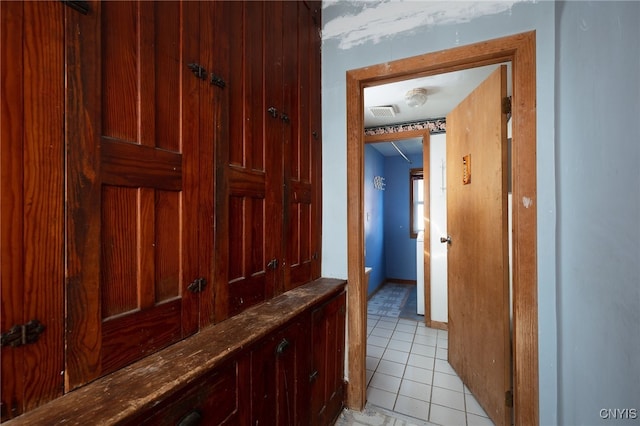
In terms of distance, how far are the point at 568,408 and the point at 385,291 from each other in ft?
12.1

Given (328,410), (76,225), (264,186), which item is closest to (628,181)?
(264,186)

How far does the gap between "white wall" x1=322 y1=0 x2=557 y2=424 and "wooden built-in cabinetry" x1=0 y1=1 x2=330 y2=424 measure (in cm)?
58

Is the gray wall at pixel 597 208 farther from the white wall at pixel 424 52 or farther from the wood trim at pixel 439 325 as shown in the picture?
the wood trim at pixel 439 325

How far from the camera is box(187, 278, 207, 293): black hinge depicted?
974 millimetres

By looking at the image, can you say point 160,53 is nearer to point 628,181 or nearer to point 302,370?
point 302,370

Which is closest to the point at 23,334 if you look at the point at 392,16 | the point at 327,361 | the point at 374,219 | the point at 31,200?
the point at 31,200

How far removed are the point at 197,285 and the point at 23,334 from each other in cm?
45

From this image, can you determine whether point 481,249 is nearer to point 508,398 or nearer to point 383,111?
point 508,398

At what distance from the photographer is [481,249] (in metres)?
1.94

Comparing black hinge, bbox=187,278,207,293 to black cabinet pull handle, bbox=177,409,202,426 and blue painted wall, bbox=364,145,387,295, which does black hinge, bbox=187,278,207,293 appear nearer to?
black cabinet pull handle, bbox=177,409,202,426

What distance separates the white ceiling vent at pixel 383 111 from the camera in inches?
122

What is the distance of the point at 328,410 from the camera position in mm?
1636

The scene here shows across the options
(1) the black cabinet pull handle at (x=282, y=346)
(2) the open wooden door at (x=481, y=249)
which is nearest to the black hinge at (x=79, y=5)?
(1) the black cabinet pull handle at (x=282, y=346)

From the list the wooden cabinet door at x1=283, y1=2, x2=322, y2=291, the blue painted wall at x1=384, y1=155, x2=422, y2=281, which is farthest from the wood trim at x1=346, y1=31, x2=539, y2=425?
the blue painted wall at x1=384, y1=155, x2=422, y2=281
